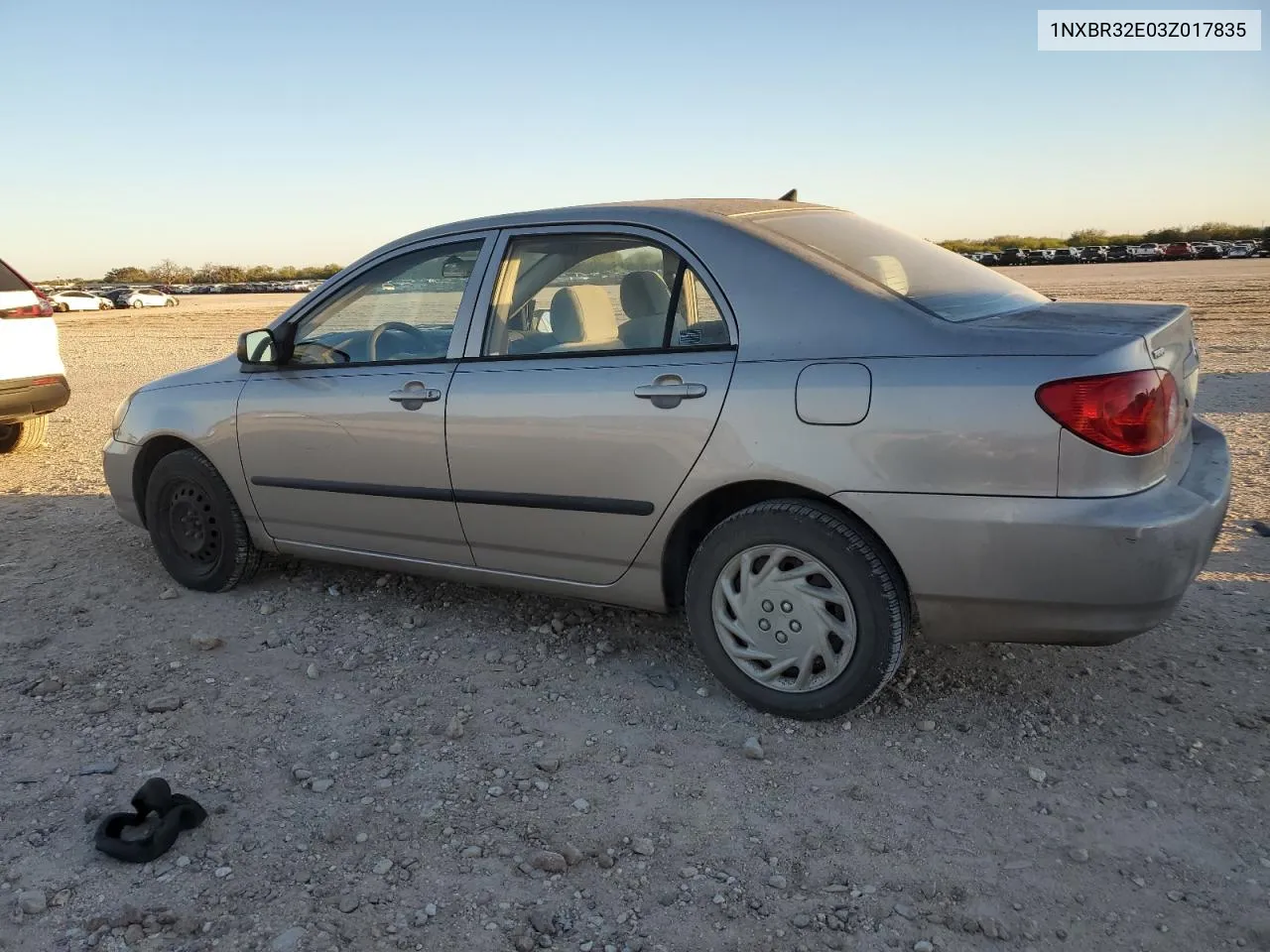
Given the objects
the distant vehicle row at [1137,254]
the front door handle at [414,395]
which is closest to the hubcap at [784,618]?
the front door handle at [414,395]

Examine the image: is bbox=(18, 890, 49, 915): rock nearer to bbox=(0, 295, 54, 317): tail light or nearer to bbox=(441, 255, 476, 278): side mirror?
bbox=(441, 255, 476, 278): side mirror

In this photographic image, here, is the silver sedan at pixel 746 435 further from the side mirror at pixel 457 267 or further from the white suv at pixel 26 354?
the white suv at pixel 26 354

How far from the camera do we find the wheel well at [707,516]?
309 cm

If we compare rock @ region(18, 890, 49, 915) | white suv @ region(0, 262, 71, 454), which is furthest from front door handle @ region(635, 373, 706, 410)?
white suv @ region(0, 262, 71, 454)

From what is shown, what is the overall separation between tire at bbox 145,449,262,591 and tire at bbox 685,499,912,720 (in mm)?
2308

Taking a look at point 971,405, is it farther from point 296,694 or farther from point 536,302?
point 296,694

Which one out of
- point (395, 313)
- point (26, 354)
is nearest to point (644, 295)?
point (395, 313)

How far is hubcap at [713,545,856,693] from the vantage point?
3.07m

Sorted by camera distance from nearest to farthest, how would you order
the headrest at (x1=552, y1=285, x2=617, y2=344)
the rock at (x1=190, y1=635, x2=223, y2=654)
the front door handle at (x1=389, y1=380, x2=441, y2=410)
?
1. the headrest at (x1=552, y1=285, x2=617, y2=344)
2. the front door handle at (x1=389, y1=380, x2=441, y2=410)
3. the rock at (x1=190, y1=635, x2=223, y2=654)

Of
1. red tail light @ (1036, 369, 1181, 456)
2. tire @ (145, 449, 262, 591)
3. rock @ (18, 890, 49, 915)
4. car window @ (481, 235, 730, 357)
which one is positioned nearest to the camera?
rock @ (18, 890, 49, 915)

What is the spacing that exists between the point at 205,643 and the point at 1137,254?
159 feet

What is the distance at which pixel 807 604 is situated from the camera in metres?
3.10

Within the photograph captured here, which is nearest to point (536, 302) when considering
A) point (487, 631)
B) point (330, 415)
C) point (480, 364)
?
point (480, 364)

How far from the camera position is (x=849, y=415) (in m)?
2.90
